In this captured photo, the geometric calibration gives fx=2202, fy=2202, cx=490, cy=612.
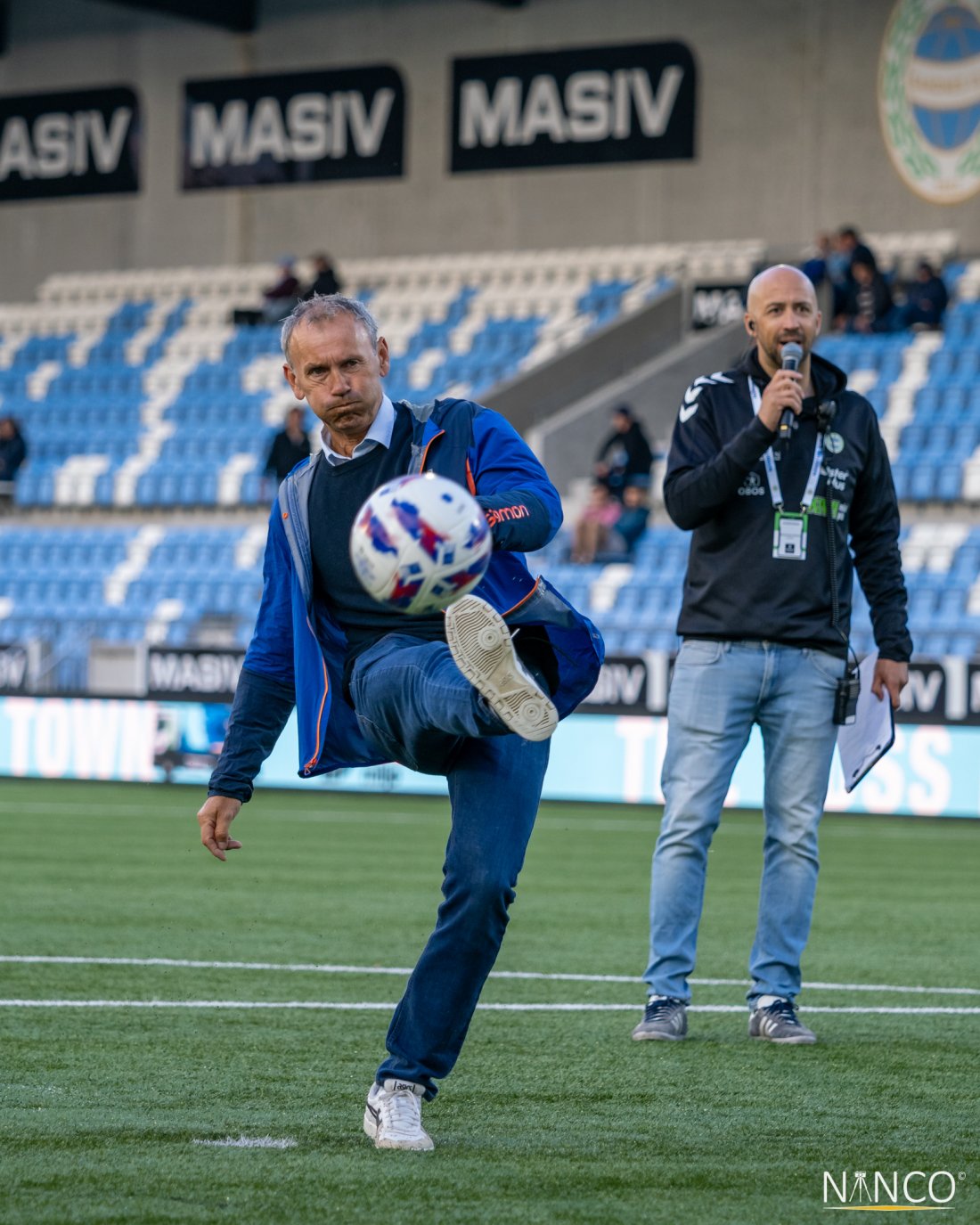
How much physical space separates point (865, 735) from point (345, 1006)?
6.13 feet

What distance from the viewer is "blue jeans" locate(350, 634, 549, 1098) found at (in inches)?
185

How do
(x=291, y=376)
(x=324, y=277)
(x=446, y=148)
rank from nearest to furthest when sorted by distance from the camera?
(x=291, y=376) → (x=324, y=277) → (x=446, y=148)

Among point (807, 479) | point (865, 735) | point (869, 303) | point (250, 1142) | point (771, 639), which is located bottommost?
point (250, 1142)

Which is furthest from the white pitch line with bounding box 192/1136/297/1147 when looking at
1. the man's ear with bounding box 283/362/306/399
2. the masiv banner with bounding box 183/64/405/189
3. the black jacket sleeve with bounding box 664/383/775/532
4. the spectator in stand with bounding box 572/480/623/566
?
the masiv banner with bounding box 183/64/405/189

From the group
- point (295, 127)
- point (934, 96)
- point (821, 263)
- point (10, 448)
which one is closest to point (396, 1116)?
point (821, 263)

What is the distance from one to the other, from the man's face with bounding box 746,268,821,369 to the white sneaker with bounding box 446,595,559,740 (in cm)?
240

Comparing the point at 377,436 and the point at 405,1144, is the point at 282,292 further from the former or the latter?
the point at 405,1144

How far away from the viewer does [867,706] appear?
686 centimetres

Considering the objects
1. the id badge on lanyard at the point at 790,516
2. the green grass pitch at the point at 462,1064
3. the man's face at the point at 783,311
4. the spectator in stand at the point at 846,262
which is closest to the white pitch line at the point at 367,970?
the green grass pitch at the point at 462,1064

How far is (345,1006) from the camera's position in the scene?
23.2ft

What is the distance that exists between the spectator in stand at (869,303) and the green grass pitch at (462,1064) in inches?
547

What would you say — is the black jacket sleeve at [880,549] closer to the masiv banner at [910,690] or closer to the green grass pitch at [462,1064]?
the green grass pitch at [462,1064]

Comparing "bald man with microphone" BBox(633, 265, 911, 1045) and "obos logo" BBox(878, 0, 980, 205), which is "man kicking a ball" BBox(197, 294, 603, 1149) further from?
"obos logo" BBox(878, 0, 980, 205)

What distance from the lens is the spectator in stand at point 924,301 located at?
24969 mm
